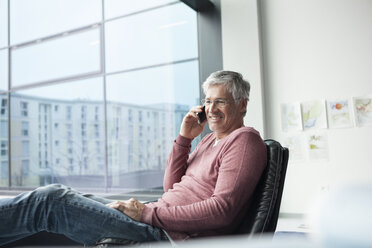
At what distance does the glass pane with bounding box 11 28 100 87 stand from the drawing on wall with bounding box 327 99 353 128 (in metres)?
3.59

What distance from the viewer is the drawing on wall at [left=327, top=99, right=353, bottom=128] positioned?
3.36 metres

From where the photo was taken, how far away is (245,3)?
3855mm

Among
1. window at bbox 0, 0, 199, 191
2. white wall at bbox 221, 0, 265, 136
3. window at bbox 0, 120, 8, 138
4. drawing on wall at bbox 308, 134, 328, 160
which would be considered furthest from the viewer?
window at bbox 0, 120, 8, 138

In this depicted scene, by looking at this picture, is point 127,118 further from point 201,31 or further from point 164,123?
point 201,31

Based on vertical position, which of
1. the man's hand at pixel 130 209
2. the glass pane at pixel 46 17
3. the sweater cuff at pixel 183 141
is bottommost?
the man's hand at pixel 130 209

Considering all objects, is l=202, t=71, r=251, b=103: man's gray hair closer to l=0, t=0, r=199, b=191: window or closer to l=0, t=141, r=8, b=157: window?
l=0, t=0, r=199, b=191: window

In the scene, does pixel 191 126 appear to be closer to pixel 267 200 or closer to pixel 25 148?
pixel 267 200

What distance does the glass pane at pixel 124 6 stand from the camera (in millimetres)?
4574

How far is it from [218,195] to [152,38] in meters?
3.61

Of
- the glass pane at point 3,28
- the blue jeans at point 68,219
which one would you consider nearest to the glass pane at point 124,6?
the glass pane at point 3,28

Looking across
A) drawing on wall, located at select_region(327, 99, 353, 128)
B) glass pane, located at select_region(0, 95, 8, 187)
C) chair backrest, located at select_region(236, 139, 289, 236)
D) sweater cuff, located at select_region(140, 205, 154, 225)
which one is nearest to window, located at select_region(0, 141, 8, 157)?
glass pane, located at select_region(0, 95, 8, 187)

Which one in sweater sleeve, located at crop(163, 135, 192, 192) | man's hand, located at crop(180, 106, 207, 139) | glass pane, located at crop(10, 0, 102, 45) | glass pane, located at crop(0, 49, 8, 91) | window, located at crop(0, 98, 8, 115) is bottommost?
sweater sleeve, located at crop(163, 135, 192, 192)

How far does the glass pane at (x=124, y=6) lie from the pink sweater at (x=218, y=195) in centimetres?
343

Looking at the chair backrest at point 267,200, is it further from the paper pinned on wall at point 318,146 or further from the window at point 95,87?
the window at point 95,87
